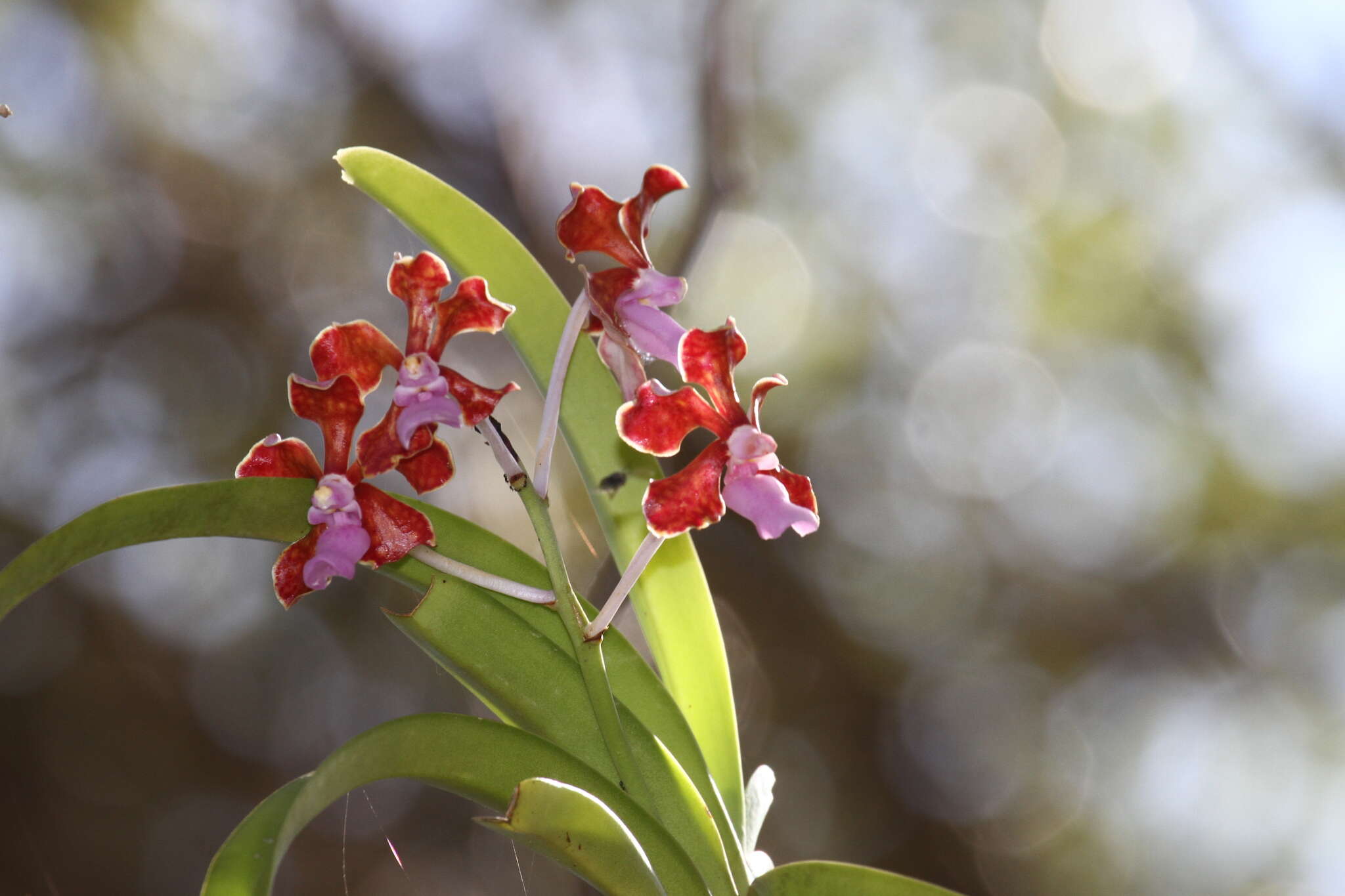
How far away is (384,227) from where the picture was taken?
2.08 m

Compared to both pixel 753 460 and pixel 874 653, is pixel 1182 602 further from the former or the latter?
pixel 753 460

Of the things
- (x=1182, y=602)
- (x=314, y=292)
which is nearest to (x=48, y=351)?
(x=314, y=292)

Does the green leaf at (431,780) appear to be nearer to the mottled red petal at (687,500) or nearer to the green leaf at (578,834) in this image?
the green leaf at (578,834)

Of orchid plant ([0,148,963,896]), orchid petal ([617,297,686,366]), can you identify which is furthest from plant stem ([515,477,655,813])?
orchid petal ([617,297,686,366])

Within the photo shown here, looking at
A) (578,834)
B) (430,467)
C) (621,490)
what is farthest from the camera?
(621,490)

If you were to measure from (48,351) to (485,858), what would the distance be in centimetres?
140

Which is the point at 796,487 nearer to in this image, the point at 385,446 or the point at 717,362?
the point at 717,362

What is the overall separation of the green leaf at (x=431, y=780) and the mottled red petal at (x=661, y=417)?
17 cm

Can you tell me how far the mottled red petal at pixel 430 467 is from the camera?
493 millimetres

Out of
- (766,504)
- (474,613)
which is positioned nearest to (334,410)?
(474,613)

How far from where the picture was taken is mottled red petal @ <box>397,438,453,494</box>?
493 mm

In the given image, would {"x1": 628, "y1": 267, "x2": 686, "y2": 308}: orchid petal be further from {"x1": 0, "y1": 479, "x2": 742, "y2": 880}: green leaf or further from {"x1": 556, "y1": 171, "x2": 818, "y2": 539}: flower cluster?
{"x1": 0, "y1": 479, "x2": 742, "y2": 880}: green leaf

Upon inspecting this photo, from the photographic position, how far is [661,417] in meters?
0.46

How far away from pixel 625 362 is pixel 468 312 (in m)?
0.09
